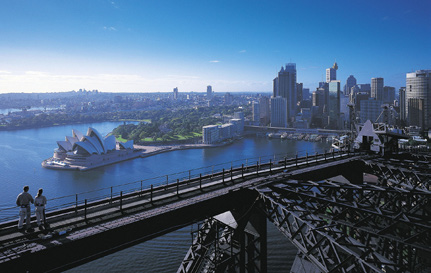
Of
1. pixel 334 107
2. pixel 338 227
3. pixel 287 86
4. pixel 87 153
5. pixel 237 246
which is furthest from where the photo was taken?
pixel 287 86

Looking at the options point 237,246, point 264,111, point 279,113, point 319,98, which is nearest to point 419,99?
point 279,113

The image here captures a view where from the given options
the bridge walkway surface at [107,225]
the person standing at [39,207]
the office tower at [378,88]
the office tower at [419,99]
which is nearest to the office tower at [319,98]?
the office tower at [378,88]

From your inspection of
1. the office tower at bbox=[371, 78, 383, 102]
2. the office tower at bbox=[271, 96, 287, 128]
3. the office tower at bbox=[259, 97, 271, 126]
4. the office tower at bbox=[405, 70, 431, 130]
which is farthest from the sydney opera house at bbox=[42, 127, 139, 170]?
the office tower at bbox=[371, 78, 383, 102]

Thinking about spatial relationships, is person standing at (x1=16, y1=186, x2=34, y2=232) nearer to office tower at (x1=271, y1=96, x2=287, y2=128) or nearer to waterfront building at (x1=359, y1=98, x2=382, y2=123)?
waterfront building at (x1=359, y1=98, x2=382, y2=123)

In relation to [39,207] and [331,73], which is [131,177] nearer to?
[39,207]

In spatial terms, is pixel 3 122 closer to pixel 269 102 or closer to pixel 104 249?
pixel 269 102

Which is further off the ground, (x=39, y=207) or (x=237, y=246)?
(x=39, y=207)

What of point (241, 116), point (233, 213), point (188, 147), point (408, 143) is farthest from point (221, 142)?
point (233, 213)
